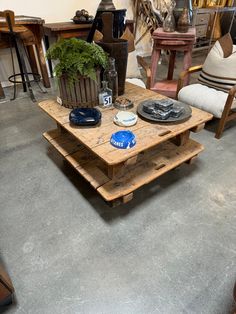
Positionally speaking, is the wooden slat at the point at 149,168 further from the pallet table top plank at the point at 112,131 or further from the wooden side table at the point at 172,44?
the wooden side table at the point at 172,44

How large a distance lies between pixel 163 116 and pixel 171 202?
0.57 metres

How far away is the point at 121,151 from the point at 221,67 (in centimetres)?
160

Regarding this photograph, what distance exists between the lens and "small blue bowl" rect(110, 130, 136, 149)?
1.21 meters

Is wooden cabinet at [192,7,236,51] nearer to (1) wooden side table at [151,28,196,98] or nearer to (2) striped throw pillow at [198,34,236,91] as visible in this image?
(1) wooden side table at [151,28,196,98]

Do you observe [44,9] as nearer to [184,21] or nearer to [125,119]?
[184,21]

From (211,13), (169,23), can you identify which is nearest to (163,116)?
(169,23)

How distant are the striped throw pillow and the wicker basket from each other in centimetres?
132

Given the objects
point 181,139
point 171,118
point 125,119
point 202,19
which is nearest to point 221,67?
point 181,139

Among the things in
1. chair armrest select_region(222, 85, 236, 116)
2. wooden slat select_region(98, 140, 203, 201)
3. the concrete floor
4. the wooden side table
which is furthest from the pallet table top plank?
the wooden side table

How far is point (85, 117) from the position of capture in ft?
4.51

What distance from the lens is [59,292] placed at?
3.45 ft

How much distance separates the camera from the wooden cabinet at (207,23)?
161 inches

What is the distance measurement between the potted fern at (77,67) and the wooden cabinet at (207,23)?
3.47 meters

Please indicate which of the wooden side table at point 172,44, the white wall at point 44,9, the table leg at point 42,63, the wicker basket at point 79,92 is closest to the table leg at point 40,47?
the table leg at point 42,63
